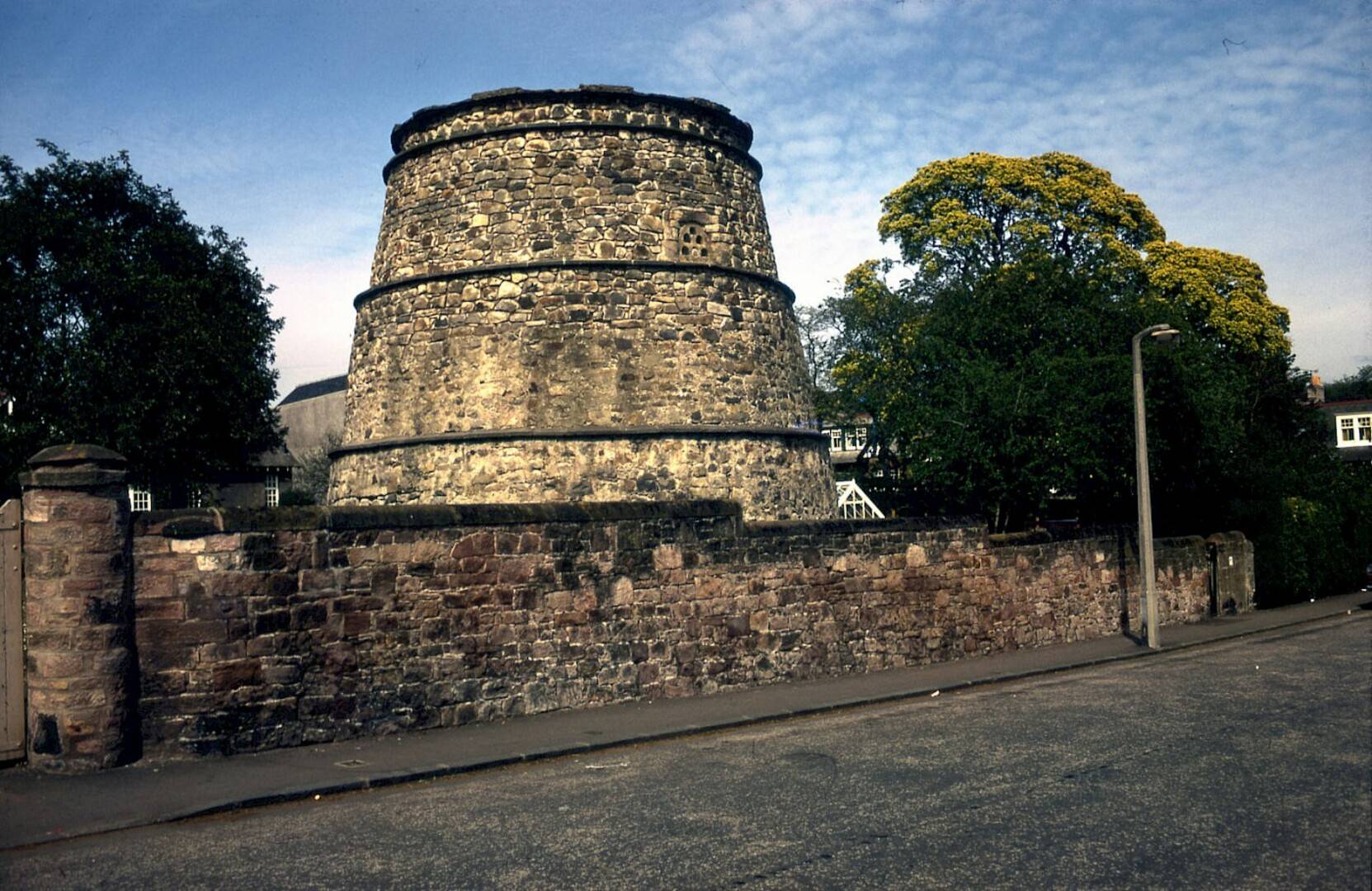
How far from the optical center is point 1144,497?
1853 cm

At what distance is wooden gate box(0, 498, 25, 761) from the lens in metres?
9.44

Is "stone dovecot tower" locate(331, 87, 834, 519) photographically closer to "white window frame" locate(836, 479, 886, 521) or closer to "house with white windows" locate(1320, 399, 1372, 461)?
"white window frame" locate(836, 479, 886, 521)

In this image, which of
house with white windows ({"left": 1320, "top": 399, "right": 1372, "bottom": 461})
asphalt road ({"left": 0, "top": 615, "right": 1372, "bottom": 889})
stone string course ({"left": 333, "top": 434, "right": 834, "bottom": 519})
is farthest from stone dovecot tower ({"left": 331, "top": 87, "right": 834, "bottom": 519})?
house with white windows ({"left": 1320, "top": 399, "right": 1372, "bottom": 461})

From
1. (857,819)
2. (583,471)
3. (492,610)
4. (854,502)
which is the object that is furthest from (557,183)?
(854,502)

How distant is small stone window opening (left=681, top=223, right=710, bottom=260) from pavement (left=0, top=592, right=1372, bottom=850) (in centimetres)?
779

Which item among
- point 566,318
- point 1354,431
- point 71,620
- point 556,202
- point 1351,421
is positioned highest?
point 556,202

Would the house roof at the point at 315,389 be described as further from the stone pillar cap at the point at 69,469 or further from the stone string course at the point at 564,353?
the stone pillar cap at the point at 69,469

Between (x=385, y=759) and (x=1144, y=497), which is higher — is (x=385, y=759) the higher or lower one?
the lower one

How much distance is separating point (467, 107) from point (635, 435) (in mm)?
6339

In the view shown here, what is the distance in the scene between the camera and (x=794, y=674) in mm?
14836

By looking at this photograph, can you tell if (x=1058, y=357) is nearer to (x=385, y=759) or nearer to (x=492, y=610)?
(x=492, y=610)

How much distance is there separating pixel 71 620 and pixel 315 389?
209 feet

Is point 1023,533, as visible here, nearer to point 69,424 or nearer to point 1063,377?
point 1063,377

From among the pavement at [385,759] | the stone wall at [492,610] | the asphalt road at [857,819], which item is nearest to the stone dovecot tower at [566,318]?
the stone wall at [492,610]
